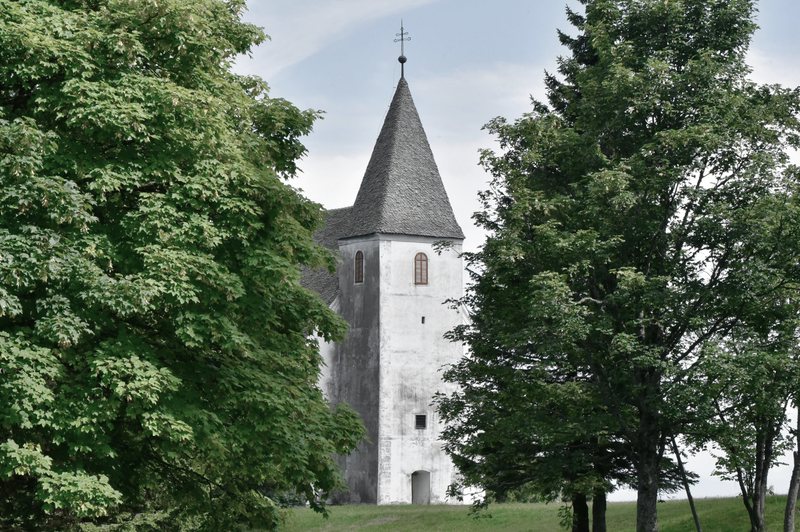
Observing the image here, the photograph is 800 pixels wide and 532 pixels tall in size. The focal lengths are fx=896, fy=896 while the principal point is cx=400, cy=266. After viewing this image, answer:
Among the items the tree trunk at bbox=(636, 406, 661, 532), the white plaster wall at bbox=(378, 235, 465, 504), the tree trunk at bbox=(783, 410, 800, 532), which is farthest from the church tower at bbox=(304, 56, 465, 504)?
the tree trunk at bbox=(783, 410, 800, 532)

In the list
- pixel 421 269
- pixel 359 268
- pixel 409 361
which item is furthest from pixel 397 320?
pixel 359 268

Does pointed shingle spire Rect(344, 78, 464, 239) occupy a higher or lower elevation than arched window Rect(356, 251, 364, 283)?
higher

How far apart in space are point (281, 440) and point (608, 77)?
11.3m

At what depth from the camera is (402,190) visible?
43.2 meters

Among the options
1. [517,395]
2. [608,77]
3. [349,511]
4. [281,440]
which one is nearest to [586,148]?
[608,77]

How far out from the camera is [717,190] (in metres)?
19.3

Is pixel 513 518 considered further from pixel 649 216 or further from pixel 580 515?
pixel 649 216

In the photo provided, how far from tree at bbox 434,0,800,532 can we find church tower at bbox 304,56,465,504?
20104mm

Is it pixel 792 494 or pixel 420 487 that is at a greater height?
pixel 792 494

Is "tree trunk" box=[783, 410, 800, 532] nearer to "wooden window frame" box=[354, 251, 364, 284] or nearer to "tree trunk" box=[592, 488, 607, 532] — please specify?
"tree trunk" box=[592, 488, 607, 532]

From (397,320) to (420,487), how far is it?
25.7ft

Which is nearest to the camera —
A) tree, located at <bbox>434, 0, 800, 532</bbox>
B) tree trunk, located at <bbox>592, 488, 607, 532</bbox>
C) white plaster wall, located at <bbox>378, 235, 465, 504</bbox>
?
tree, located at <bbox>434, 0, 800, 532</bbox>

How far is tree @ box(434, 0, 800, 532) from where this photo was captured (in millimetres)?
18062

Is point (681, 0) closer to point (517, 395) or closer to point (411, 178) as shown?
point (517, 395)
